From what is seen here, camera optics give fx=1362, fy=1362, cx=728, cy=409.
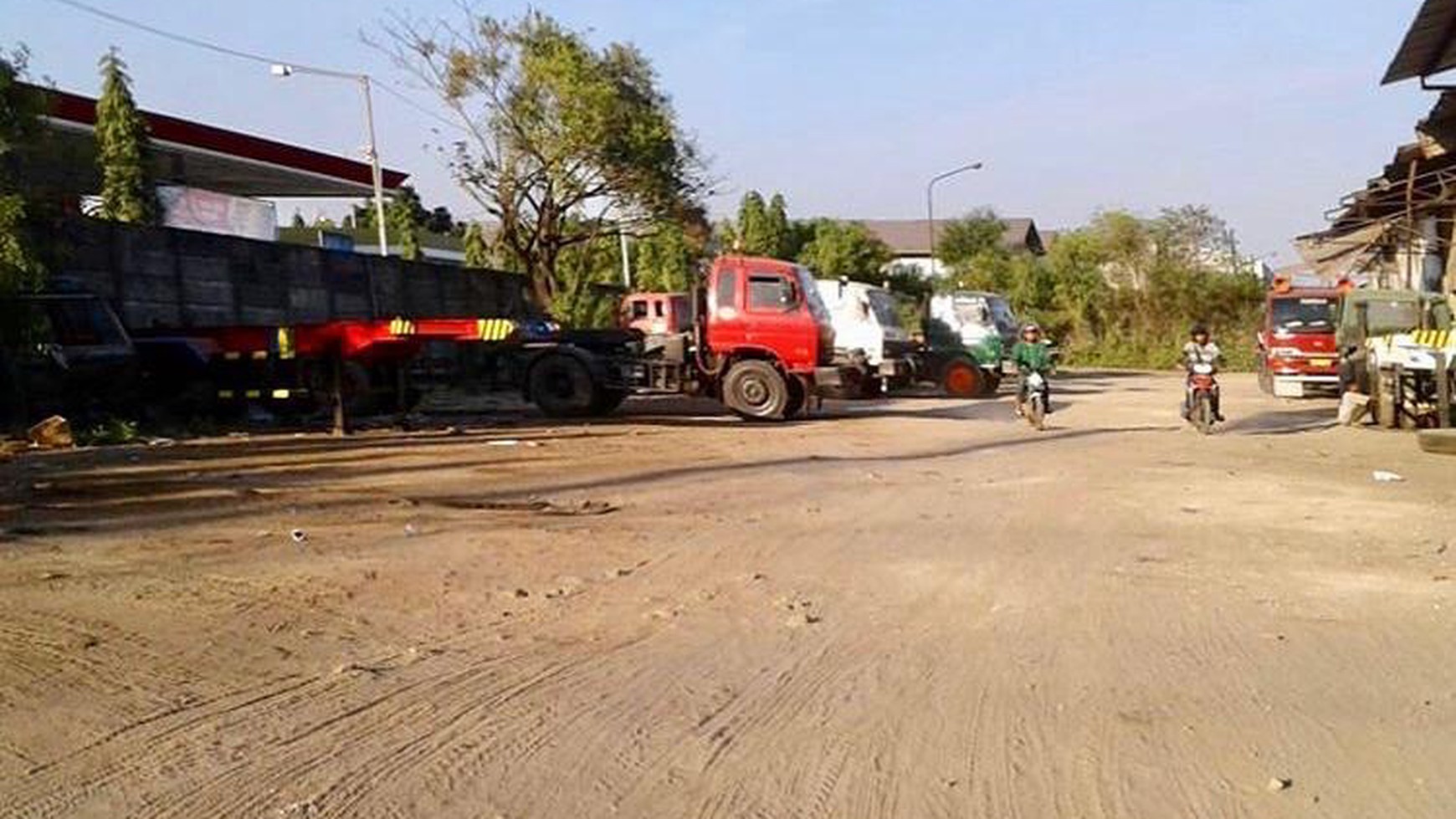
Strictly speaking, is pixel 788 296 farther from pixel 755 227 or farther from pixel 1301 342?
pixel 755 227

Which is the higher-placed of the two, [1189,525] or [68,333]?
[68,333]

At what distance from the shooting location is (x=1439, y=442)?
1501cm

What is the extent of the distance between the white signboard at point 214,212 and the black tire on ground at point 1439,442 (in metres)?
23.7

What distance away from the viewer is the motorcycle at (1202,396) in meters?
18.5

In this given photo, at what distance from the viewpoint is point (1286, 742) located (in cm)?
489

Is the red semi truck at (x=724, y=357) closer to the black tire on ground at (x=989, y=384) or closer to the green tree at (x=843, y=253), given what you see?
the black tire on ground at (x=989, y=384)

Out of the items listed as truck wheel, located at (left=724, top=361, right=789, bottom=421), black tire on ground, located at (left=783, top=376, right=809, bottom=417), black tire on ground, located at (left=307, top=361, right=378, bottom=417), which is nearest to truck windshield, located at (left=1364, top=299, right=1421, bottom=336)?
black tire on ground, located at (left=783, top=376, right=809, bottom=417)

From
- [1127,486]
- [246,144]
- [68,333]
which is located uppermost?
[246,144]

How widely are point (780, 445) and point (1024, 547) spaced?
7.41 m

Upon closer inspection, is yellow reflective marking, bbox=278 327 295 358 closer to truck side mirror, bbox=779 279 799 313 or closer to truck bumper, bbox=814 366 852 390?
truck side mirror, bbox=779 279 799 313

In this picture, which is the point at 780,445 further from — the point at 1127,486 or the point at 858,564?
the point at 858,564

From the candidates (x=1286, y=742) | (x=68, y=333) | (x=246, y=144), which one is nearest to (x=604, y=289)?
(x=246, y=144)

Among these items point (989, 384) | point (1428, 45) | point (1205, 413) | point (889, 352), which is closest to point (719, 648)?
point (1205, 413)

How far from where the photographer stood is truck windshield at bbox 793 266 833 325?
816 inches
